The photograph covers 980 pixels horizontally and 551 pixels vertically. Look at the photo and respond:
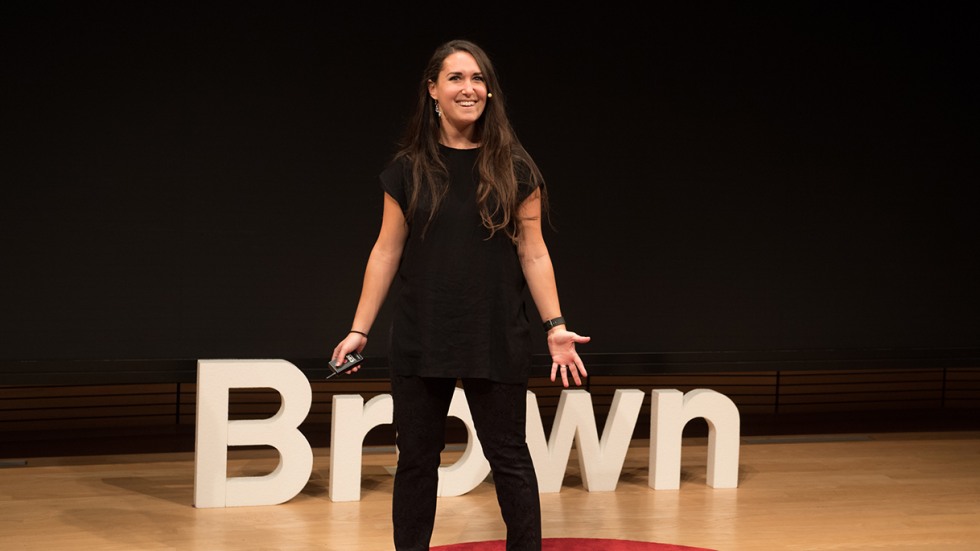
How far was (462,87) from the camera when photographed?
2.66 m

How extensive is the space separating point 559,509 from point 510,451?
1.36 metres

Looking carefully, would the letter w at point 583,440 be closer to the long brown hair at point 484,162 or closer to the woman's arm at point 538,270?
the woman's arm at point 538,270

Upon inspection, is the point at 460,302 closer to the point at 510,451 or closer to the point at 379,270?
the point at 379,270

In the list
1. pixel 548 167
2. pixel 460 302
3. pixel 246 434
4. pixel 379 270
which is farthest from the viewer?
pixel 548 167

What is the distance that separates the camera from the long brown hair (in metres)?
2.67

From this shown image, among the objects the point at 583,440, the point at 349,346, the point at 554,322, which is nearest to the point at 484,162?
the point at 554,322

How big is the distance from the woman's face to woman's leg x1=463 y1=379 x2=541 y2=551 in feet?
2.05

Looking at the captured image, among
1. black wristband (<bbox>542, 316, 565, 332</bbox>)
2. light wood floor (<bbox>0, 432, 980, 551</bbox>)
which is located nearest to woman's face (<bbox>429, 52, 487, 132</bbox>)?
black wristband (<bbox>542, 316, 565, 332</bbox>)

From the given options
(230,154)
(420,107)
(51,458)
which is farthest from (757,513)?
(51,458)

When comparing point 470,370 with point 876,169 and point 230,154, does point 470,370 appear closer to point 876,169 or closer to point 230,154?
point 230,154

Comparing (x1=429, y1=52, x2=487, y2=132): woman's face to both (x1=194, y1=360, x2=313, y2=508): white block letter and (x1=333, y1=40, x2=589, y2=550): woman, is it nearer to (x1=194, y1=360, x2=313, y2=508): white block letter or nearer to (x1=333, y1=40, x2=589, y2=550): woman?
(x1=333, y1=40, x2=589, y2=550): woman

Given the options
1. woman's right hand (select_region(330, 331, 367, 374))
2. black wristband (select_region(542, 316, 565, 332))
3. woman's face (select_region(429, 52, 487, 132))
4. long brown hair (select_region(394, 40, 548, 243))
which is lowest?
woman's right hand (select_region(330, 331, 367, 374))

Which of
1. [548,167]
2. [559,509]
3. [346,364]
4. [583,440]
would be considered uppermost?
[548,167]

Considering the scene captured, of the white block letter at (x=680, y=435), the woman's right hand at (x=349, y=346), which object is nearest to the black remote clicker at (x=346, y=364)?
the woman's right hand at (x=349, y=346)
